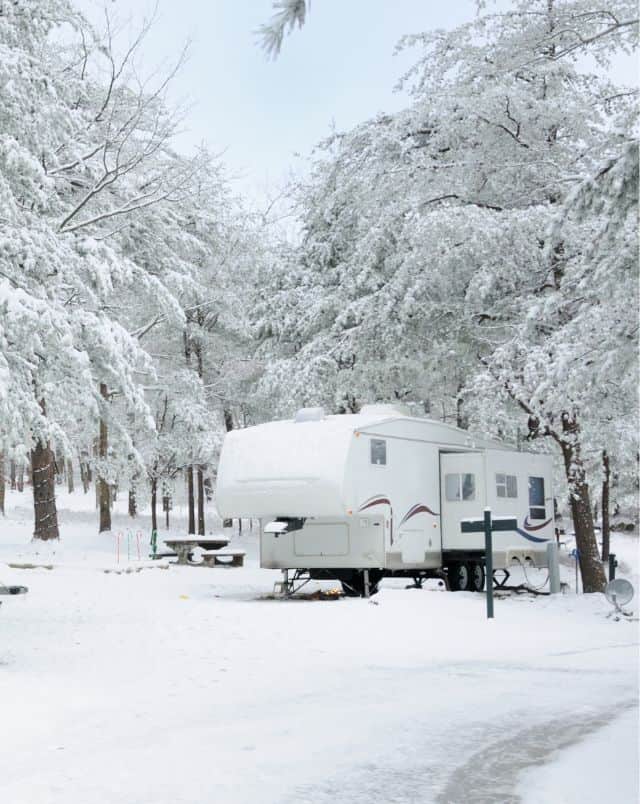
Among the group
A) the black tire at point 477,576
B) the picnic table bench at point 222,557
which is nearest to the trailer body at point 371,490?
the black tire at point 477,576

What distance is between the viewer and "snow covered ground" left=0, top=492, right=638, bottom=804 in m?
5.66

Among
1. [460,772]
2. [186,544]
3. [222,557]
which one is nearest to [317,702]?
[460,772]

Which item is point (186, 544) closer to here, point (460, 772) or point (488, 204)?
point (488, 204)

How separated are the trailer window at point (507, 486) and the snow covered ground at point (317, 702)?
331cm

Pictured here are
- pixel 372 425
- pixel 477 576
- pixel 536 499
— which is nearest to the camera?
pixel 372 425

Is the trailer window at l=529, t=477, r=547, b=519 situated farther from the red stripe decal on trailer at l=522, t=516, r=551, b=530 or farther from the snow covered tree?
the snow covered tree

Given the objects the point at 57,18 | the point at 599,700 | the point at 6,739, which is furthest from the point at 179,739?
the point at 57,18

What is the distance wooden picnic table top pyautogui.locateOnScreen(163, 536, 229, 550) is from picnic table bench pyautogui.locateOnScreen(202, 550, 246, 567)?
33cm

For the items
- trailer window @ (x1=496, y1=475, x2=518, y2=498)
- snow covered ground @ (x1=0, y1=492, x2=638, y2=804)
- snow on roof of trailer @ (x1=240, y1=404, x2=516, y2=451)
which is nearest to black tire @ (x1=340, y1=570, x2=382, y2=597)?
snow covered ground @ (x1=0, y1=492, x2=638, y2=804)

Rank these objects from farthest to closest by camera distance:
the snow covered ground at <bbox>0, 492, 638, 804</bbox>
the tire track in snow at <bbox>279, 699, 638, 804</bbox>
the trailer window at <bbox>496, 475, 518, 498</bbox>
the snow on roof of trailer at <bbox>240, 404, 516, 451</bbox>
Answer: the trailer window at <bbox>496, 475, 518, 498</bbox> < the snow on roof of trailer at <bbox>240, 404, 516, 451</bbox> < the snow covered ground at <bbox>0, 492, 638, 804</bbox> < the tire track in snow at <bbox>279, 699, 638, 804</bbox>

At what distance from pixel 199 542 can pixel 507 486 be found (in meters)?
10.3

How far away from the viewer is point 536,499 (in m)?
20.0

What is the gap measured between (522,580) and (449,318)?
7.34m

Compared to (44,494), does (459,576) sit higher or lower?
lower
